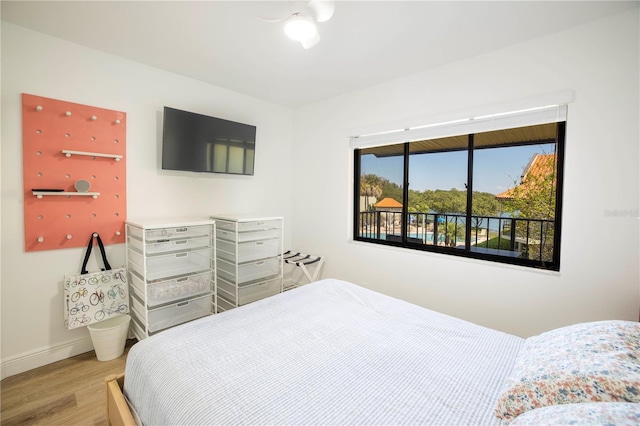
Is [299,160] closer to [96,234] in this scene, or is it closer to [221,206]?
[221,206]

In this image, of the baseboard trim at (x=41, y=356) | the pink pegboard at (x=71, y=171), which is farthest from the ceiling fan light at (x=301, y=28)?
the baseboard trim at (x=41, y=356)

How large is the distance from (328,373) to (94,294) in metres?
2.25

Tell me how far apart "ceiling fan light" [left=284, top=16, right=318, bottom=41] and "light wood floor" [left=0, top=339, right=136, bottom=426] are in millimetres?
2611

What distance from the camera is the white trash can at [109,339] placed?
7.26 feet

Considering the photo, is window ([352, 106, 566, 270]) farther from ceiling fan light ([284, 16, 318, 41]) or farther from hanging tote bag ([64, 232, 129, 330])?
hanging tote bag ([64, 232, 129, 330])

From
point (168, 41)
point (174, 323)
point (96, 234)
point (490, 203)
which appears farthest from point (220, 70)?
point (490, 203)

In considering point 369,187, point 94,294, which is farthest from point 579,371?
point 94,294

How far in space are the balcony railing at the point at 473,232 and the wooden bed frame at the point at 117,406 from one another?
2594mm

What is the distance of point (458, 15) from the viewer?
185 cm

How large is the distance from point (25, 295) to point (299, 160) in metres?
2.95

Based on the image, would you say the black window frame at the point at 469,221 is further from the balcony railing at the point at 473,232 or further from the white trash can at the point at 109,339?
the white trash can at the point at 109,339

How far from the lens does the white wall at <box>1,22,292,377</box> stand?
2.03 metres

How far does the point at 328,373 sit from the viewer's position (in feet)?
3.72

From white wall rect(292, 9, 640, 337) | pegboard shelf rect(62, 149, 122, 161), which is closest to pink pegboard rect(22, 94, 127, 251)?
pegboard shelf rect(62, 149, 122, 161)
